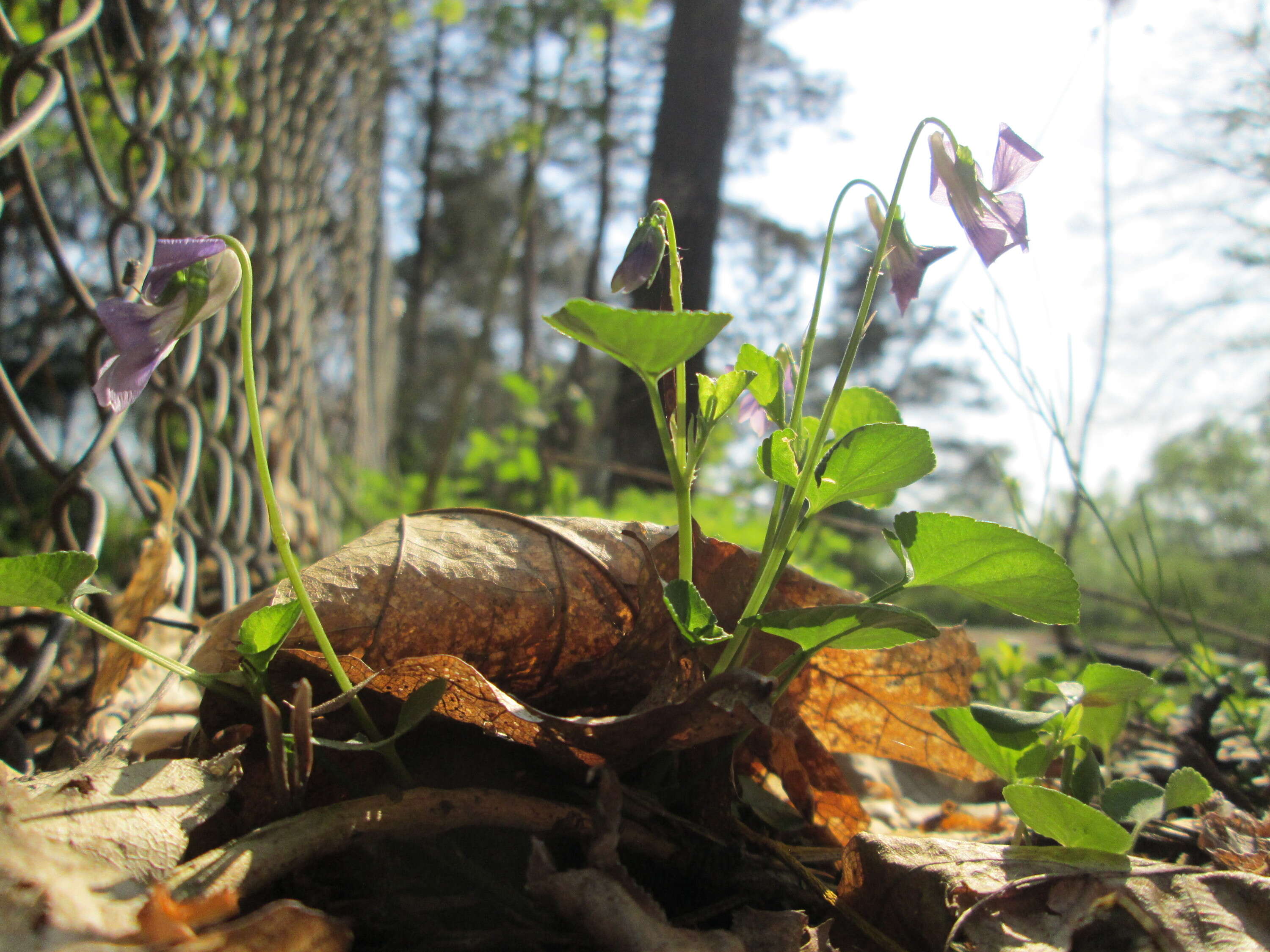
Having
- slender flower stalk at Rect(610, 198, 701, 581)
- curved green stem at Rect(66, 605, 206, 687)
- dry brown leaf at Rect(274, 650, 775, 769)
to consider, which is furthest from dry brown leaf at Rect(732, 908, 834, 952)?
curved green stem at Rect(66, 605, 206, 687)

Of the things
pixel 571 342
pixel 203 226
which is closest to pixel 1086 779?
pixel 203 226

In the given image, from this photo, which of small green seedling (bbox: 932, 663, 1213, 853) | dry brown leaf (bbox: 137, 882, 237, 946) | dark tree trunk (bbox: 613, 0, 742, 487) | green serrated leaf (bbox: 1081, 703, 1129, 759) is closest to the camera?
dry brown leaf (bbox: 137, 882, 237, 946)

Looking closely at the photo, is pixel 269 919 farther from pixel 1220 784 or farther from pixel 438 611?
pixel 1220 784

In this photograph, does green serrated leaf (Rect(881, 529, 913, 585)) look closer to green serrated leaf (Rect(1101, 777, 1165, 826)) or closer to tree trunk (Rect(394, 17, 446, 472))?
green serrated leaf (Rect(1101, 777, 1165, 826))

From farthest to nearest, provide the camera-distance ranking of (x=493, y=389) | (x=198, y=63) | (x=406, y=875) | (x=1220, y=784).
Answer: (x=493, y=389)
(x=198, y=63)
(x=1220, y=784)
(x=406, y=875)

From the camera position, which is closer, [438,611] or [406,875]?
[406,875]

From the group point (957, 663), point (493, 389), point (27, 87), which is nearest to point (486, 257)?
point (493, 389)

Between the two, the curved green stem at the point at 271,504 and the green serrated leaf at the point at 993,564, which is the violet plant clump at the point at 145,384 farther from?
the green serrated leaf at the point at 993,564
